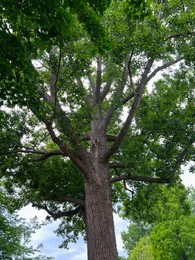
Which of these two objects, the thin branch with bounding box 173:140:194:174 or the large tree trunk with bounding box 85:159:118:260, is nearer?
the large tree trunk with bounding box 85:159:118:260

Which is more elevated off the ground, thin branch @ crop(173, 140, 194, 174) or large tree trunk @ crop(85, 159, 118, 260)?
thin branch @ crop(173, 140, 194, 174)

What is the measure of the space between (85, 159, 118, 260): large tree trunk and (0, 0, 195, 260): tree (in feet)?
0.08

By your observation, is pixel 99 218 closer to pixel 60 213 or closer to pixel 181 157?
pixel 181 157

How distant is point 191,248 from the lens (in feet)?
60.1

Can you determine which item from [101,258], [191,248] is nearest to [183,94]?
[101,258]

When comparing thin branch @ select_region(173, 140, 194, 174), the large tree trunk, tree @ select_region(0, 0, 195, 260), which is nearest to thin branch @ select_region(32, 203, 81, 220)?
tree @ select_region(0, 0, 195, 260)

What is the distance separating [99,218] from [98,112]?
4052 millimetres

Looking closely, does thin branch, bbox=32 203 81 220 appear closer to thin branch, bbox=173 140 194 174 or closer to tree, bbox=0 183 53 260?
tree, bbox=0 183 53 260

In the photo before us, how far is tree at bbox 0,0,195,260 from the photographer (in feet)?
17.8

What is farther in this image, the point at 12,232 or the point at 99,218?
the point at 12,232

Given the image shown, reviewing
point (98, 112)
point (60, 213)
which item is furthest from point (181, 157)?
point (60, 213)

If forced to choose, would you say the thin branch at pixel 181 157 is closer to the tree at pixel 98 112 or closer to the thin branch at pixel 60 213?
the tree at pixel 98 112

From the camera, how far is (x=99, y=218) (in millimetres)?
7410

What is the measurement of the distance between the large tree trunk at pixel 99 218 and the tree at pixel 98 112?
0.02 m
